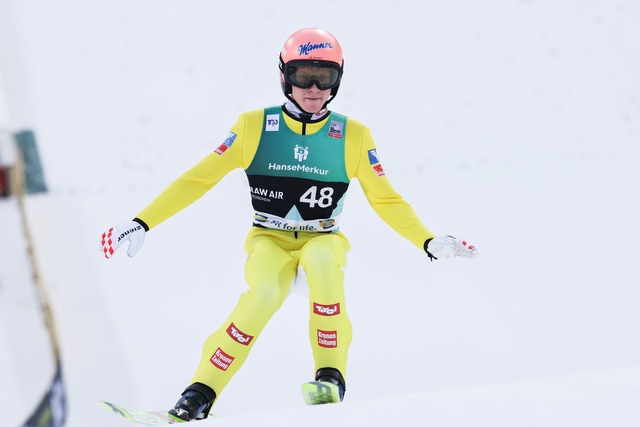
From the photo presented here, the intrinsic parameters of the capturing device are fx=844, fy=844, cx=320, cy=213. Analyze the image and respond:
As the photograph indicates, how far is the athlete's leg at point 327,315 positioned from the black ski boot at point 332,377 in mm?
22

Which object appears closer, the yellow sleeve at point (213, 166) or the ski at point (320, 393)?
the ski at point (320, 393)

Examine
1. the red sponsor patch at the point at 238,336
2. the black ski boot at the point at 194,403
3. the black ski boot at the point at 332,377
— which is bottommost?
the black ski boot at the point at 194,403

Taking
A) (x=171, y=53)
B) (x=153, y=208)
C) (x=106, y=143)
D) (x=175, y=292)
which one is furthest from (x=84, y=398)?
(x=171, y=53)

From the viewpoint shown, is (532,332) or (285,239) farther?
(532,332)

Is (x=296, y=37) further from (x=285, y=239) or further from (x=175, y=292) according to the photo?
(x=175, y=292)

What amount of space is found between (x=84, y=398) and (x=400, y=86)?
497 cm

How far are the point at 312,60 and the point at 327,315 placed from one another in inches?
46.5

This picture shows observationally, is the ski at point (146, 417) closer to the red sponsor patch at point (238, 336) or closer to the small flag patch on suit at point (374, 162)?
the red sponsor patch at point (238, 336)

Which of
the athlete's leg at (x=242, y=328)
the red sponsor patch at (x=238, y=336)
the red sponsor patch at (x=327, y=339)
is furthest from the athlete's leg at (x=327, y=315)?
the red sponsor patch at (x=238, y=336)

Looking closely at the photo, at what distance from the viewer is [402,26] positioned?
905 centimetres

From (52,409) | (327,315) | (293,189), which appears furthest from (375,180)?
(52,409)

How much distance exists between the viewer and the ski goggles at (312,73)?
394 centimetres

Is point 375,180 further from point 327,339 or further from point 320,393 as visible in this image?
point 320,393

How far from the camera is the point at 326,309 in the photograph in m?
3.76
